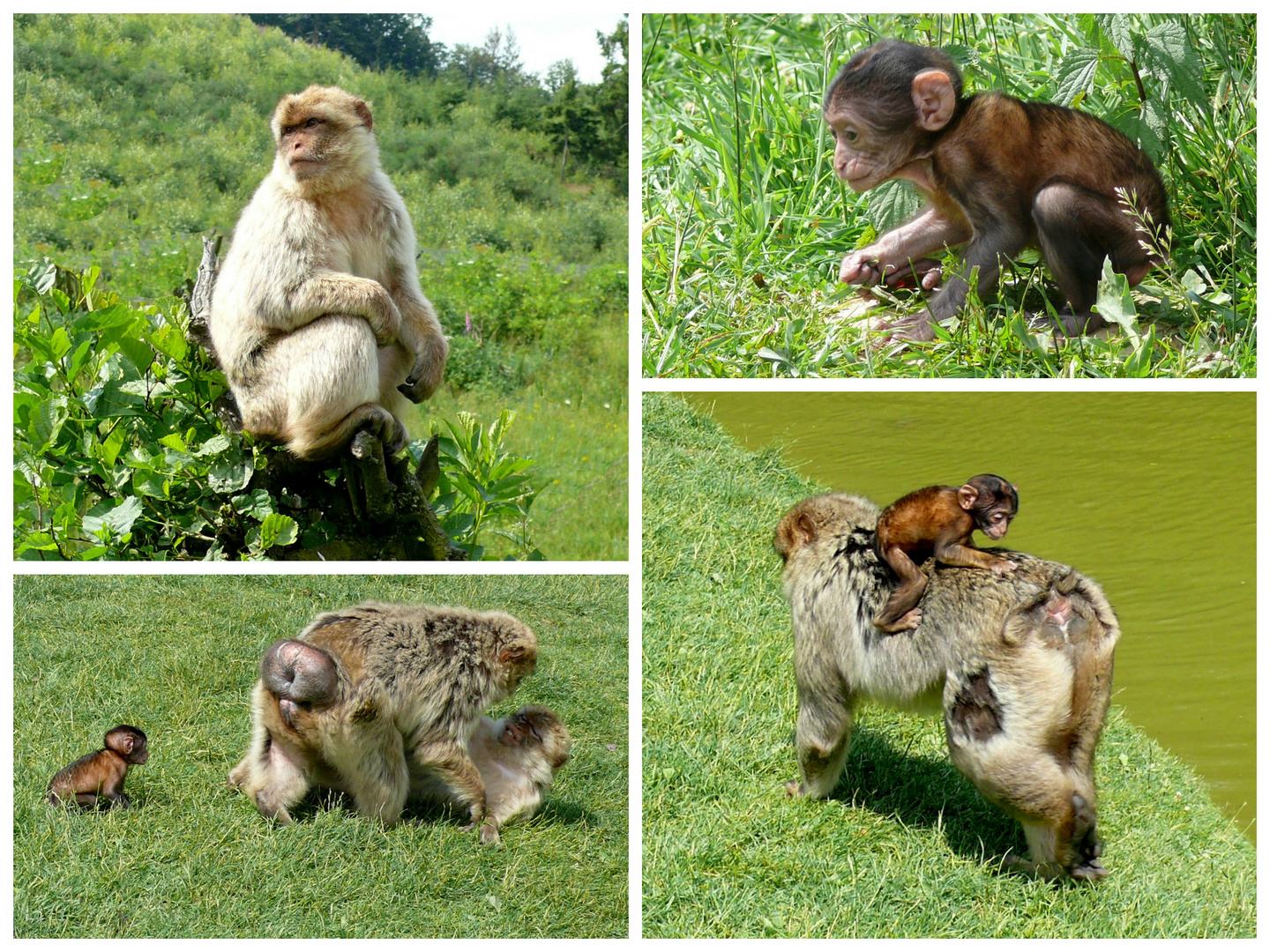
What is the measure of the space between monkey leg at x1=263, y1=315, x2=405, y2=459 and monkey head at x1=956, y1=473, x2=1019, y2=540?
2.31m

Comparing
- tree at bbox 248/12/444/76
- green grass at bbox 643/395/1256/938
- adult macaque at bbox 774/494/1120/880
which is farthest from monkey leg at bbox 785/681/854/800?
tree at bbox 248/12/444/76

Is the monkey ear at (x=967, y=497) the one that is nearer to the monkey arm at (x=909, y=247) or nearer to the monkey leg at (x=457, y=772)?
the monkey arm at (x=909, y=247)

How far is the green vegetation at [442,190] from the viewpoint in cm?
916

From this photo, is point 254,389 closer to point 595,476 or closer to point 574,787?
point 574,787

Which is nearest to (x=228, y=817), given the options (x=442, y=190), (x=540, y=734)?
(x=540, y=734)

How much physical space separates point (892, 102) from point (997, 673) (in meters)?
2.72

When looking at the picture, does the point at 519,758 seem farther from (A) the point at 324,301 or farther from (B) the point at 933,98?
Answer: (B) the point at 933,98

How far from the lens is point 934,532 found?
13.5 ft

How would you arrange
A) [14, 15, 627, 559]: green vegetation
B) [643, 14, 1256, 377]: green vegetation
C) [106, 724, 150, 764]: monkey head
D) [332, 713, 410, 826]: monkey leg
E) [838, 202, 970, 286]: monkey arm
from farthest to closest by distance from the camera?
[14, 15, 627, 559]: green vegetation
[838, 202, 970, 286]: monkey arm
[643, 14, 1256, 377]: green vegetation
[106, 724, 150, 764]: monkey head
[332, 713, 410, 826]: monkey leg

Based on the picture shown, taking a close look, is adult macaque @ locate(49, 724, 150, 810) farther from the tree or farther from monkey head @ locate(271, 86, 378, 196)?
the tree

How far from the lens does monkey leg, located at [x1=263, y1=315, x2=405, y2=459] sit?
14.4 feet

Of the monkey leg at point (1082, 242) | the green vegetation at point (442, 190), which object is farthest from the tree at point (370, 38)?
the monkey leg at point (1082, 242)

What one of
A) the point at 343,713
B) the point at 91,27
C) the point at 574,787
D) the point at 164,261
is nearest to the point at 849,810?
the point at 574,787

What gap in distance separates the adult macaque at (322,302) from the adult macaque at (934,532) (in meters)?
2.04
